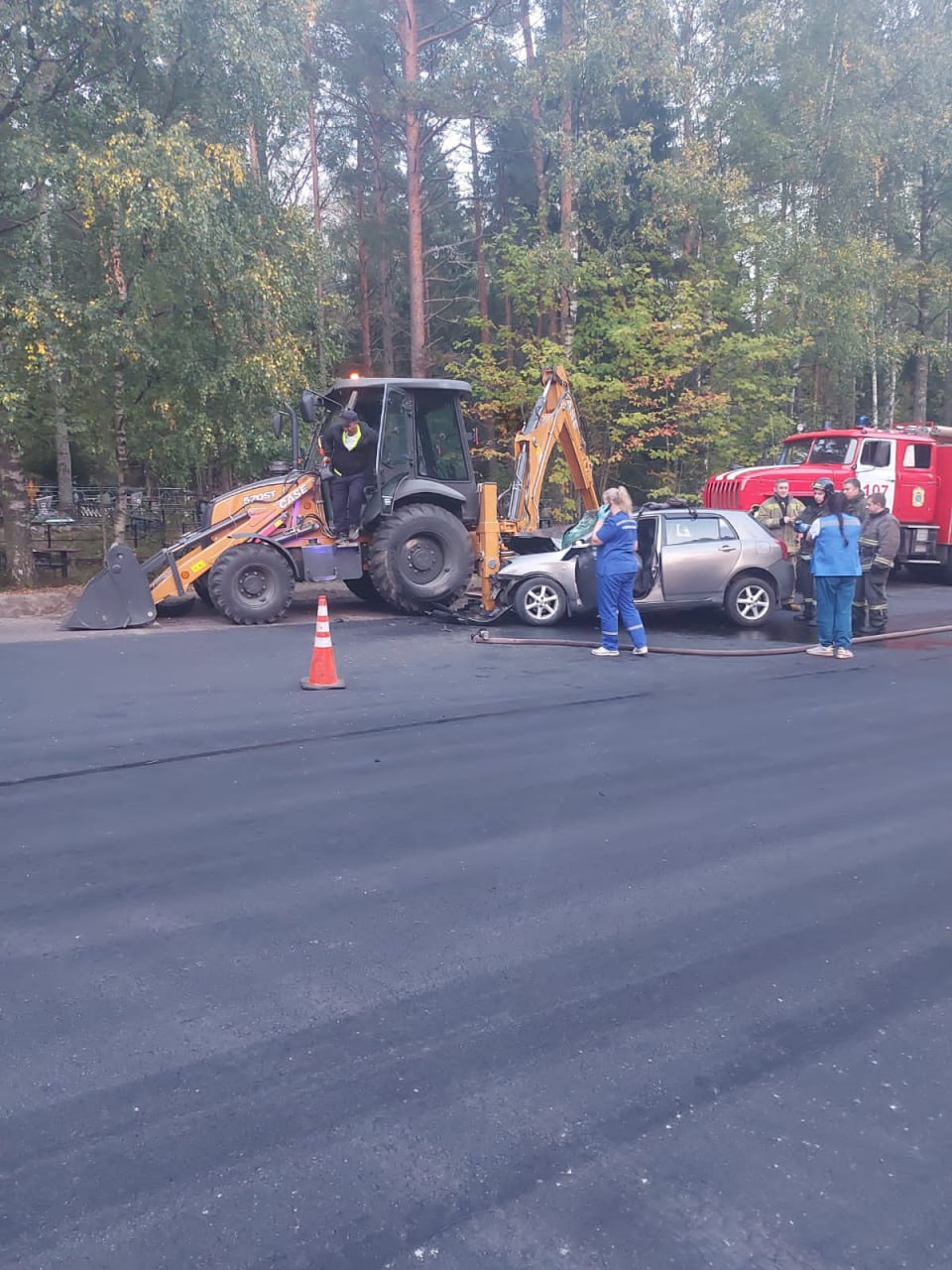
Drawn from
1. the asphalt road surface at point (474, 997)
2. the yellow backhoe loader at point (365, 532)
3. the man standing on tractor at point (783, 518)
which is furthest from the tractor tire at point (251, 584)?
the man standing on tractor at point (783, 518)

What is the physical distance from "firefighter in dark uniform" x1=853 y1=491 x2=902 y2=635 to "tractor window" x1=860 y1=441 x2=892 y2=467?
23.9ft

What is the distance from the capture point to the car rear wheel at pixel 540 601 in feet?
44.8

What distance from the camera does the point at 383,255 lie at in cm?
3225

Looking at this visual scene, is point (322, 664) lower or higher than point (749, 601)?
lower

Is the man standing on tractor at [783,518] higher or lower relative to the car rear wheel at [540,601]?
higher

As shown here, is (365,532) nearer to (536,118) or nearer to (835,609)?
(835,609)

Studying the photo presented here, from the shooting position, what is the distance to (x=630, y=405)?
2497 centimetres

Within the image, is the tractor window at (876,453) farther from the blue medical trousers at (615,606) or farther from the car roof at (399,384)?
the blue medical trousers at (615,606)

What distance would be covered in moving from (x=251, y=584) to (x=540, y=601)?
3.94 meters

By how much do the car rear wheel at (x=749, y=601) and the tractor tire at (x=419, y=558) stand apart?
3736 millimetres

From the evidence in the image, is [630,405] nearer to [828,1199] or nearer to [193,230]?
[193,230]

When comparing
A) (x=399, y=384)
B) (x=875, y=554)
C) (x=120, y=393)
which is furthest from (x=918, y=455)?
(x=120, y=393)

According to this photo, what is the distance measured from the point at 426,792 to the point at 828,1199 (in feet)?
12.9

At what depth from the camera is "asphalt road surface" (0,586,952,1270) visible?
2.76m
